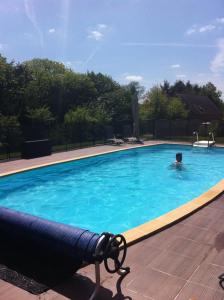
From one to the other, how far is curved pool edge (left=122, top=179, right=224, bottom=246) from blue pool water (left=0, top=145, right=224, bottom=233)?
99.8 inches

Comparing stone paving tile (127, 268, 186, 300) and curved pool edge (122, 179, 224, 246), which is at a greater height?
curved pool edge (122, 179, 224, 246)

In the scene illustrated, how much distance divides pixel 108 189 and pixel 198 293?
9671 millimetres

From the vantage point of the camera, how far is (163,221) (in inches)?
264

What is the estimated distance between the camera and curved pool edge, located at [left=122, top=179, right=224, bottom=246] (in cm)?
592

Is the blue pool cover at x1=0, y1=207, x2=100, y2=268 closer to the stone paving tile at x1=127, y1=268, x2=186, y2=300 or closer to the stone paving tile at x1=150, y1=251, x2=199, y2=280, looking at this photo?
the stone paving tile at x1=127, y1=268, x2=186, y2=300

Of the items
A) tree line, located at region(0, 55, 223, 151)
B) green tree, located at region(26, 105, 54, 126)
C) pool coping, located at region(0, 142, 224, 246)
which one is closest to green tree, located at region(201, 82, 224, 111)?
tree line, located at region(0, 55, 223, 151)

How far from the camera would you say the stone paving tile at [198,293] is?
4.06 meters

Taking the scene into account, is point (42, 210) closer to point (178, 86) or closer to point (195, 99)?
point (195, 99)

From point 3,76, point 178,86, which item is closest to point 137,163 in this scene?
point 3,76

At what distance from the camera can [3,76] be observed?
2398 cm

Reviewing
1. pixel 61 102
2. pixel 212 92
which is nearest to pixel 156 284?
pixel 61 102

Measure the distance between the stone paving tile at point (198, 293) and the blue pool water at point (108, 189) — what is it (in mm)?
5233

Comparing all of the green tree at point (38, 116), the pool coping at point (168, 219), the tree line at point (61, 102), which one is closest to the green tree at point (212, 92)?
the tree line at point (61, 102)

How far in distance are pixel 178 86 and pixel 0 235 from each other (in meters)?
71.0
